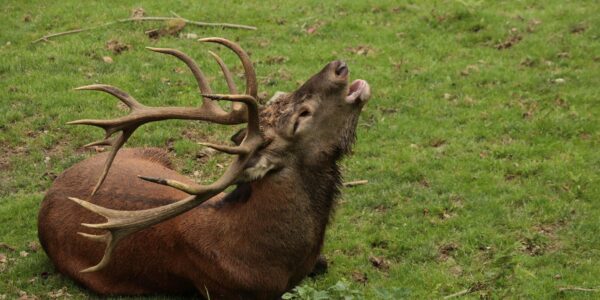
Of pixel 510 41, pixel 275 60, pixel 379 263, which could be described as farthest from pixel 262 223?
pixel 510 41

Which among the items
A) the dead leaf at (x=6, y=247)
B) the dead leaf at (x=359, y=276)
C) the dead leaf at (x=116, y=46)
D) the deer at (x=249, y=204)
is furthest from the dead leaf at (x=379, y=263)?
the dead leaf at (x=116, y=46)

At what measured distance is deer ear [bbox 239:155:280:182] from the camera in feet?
20.7

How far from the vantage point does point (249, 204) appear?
652cm

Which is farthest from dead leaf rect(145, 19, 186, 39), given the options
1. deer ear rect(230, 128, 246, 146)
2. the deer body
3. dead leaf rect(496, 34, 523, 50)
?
deer ear rect(230, 128, 246, 146)

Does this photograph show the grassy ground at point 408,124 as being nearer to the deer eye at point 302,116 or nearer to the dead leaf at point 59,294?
the dead leaf at point 59,294

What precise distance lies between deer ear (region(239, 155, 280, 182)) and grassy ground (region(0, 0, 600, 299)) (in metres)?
1.16

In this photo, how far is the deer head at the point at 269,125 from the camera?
20.2ft

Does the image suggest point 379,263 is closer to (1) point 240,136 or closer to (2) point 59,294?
(1) point 240,136

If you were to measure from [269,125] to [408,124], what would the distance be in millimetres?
4056

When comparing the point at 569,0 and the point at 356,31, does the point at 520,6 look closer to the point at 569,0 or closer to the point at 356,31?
the point at 569,0

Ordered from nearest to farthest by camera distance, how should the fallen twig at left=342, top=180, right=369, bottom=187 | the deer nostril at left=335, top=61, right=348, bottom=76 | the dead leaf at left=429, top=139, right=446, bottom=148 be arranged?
the deer nostril at left=335, top=61, right=348, bottom=76 → the fallen twig at left=342, top=180, right=369, bottom=187 → the dead leaf at left=429, top=139, right=446, bottom=148

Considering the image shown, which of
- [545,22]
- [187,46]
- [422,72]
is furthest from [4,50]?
[545,22]

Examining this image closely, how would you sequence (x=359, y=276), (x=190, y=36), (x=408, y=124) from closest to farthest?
(x=359, y=276)
(x=408, y=124)
(x=190, y=36)

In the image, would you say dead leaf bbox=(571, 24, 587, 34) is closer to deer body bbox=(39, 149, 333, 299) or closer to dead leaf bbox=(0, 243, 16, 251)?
deer body bbox=(39, 149, 333, 299)
